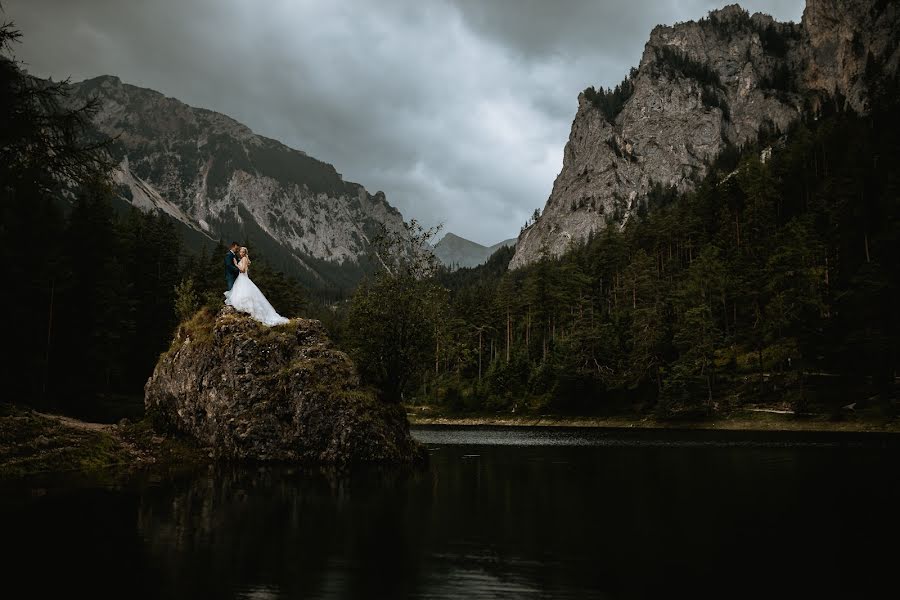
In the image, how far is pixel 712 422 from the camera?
74.5 m

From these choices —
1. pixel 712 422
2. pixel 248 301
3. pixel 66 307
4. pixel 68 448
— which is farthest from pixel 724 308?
pixel 68 448

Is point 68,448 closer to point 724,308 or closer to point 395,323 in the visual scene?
point 395,323

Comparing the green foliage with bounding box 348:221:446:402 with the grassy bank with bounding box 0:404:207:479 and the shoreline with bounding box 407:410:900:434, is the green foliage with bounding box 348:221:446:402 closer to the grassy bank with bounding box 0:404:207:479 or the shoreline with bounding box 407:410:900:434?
the grassy bank with bounding box 0:404:207:479

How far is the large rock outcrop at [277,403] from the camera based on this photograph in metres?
33.6

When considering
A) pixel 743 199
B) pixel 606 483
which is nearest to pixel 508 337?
pixel 743 199

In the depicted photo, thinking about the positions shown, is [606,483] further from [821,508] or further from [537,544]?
[537,544]

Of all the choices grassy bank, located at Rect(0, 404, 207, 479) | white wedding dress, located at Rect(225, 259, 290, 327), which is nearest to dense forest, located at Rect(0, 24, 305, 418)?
white wedding dress, located at Rect(225, 259, 290, 327)

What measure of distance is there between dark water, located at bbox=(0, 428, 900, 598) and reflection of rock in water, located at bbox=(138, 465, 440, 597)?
0.21 ft

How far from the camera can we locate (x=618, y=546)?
551 inches

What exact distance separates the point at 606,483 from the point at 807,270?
68635mm

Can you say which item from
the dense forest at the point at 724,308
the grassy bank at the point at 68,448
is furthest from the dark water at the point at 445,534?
the dense forest at the point at 724,308

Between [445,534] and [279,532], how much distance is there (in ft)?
14.2

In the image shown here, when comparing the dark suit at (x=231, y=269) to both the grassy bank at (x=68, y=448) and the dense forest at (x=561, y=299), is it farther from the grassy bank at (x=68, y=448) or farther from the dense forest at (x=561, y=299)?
the grassy bank at (x=68, y=448)

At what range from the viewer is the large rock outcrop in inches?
1323
